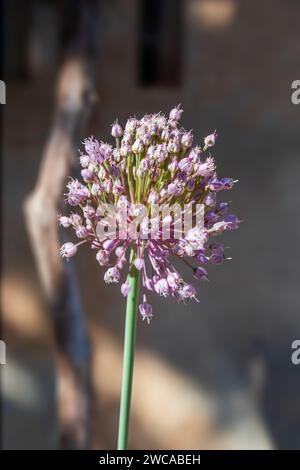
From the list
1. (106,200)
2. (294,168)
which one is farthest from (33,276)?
(106,200)

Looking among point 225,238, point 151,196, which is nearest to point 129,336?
point 151,196

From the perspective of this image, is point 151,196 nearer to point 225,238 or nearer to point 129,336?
point 129,336

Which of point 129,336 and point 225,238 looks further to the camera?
point 225,238

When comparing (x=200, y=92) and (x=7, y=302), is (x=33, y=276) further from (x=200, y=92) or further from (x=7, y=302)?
(x=200, y=92)

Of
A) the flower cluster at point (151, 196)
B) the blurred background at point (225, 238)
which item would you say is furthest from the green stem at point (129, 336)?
the blurred background at point (225, 238)
